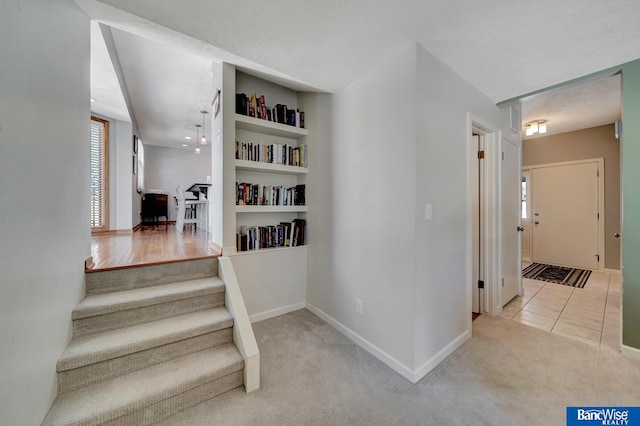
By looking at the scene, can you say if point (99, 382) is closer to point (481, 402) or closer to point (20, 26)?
point (20, 26)

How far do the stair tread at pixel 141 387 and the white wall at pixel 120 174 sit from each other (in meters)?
3.87

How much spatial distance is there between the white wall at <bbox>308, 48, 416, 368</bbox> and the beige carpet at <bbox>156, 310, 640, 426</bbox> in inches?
10.1

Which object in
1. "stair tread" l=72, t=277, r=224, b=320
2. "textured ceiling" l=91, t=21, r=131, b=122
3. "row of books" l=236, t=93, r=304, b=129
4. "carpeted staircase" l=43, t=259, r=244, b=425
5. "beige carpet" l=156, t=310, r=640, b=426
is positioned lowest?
"beige carpet" l=156, t=310, r=640, b=426

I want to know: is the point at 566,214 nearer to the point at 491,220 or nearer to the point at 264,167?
the point at 491,220

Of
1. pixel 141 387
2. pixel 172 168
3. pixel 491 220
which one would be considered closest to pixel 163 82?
pixel 141 387

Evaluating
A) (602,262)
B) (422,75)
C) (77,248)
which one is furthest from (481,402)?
(602,262)

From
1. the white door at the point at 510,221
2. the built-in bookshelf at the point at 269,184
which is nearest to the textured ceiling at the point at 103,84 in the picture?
the built-in bookshelf at the point at 269,184

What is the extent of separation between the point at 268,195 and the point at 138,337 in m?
1.61

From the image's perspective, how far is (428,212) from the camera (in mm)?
1768

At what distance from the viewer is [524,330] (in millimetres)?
2287

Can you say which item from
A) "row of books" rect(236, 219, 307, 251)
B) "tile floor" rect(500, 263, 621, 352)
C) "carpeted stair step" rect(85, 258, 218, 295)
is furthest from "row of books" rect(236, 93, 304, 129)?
"tile floor" rect(500, 263, 621, 352)

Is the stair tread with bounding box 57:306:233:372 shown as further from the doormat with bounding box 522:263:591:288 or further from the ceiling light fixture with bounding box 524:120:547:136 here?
the ceiling light fixture with bounding box 524:120:547:136

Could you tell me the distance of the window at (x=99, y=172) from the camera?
4035 millimetres

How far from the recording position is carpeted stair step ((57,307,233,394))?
1.38m
